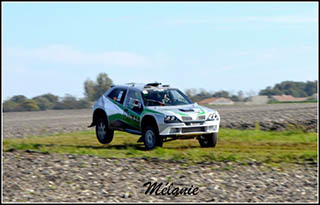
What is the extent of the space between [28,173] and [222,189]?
3709 millimetres

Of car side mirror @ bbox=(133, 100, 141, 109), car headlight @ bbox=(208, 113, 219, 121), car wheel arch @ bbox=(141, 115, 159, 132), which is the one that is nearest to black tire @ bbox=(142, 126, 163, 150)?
car wheel arch @ bbox=(141, 115, 159, 132)

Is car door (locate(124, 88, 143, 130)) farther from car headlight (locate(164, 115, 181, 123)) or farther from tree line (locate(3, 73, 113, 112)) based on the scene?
tree line (locate(3, 73, 113, 112))

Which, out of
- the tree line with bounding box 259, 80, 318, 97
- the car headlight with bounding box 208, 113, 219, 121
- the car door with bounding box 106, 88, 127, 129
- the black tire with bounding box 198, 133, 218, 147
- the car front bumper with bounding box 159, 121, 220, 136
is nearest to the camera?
the car front bumper with bounding box 159, 121, 220, 136

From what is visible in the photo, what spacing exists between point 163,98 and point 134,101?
2.60 feet

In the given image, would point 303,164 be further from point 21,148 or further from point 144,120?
point 21,148

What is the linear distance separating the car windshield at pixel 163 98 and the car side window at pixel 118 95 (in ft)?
2.67

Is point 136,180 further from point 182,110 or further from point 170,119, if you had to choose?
point 182,110

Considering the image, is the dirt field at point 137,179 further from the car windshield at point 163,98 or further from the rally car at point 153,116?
the car windshield at point 163,98

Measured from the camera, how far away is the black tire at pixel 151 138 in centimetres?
1313

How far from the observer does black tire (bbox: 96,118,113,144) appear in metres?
15.0

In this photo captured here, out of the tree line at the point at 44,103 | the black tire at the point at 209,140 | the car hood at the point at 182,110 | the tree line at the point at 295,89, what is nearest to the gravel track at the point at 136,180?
the car hood at the point at 182,110

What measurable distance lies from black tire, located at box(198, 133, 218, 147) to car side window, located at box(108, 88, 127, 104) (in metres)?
2.50

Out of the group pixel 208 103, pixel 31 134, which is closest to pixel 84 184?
pixel 31 134

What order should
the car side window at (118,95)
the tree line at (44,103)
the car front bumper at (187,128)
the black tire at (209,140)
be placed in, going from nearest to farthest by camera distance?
the car front bumper at (187,128) < the black tire at (209,140) < the car side window at (118,95) < the tree line at (44,103)
